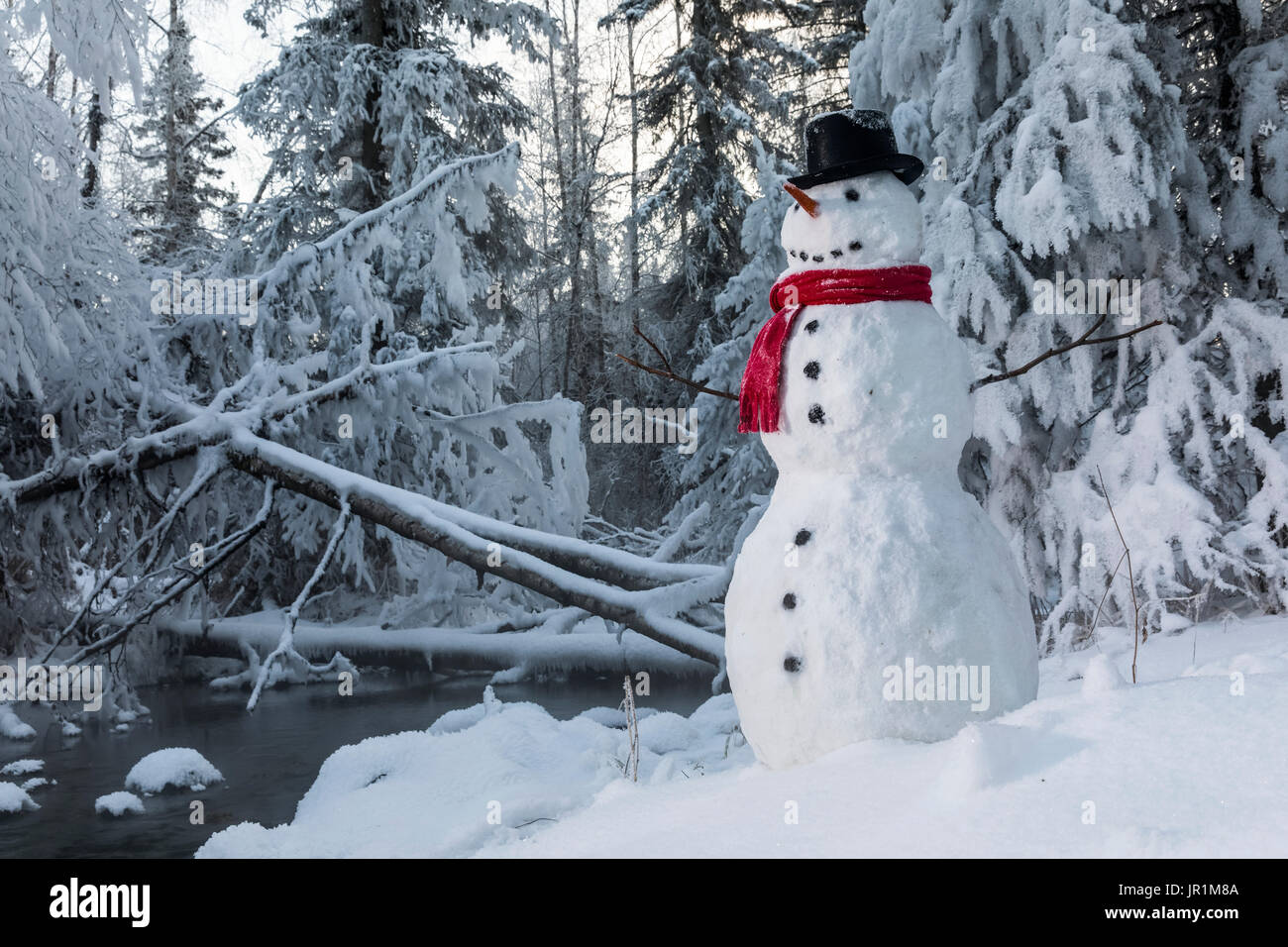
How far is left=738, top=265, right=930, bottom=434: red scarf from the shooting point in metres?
3.02

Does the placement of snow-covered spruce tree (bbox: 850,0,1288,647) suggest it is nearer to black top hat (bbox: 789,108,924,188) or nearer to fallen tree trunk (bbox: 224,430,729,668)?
fallen tree trunk (bbox: 224,430,729,668)

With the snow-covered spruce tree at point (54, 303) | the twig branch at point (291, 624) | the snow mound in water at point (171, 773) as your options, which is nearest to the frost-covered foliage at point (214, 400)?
the snow-covered spruce tree at point (54, 303)

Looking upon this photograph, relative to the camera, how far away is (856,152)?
10.2ft

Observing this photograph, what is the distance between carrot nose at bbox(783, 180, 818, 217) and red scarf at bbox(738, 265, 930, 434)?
7.1 inches

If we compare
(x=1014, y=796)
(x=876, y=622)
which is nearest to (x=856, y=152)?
(x=876, y=622)

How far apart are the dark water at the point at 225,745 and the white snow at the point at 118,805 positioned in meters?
0.06

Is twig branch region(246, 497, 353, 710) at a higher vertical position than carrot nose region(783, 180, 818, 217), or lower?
lower

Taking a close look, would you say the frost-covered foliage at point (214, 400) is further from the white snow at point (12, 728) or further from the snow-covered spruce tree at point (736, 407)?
the snow-covered spruce tree at point (736, 407)

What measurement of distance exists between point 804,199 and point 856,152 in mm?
234

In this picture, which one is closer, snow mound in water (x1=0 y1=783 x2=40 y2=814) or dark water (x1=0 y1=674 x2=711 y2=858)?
dark water (x1=0 y1=674 x2=711 y2=858)

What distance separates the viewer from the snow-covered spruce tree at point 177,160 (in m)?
10.4

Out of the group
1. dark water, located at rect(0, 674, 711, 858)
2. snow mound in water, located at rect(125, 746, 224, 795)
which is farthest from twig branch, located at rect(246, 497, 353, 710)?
dark water, located at rect(0, 674, 711, 858)

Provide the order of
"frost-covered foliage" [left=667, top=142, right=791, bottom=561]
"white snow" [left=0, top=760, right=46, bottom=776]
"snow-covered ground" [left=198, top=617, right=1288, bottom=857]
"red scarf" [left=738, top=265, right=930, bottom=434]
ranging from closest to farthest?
"snow-covered ground" [left=198, top=617, right=1288, bottom=857]
"red scarf" [left=738, top=265, right=930, bottom=434]
"white snow" [left=0, top=760, right=46, bottom=776]
"frost-covered foliage" [left=667, top=142, right=791, bottom=561]

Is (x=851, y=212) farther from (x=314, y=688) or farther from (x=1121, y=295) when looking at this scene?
(x=314, y=688)
